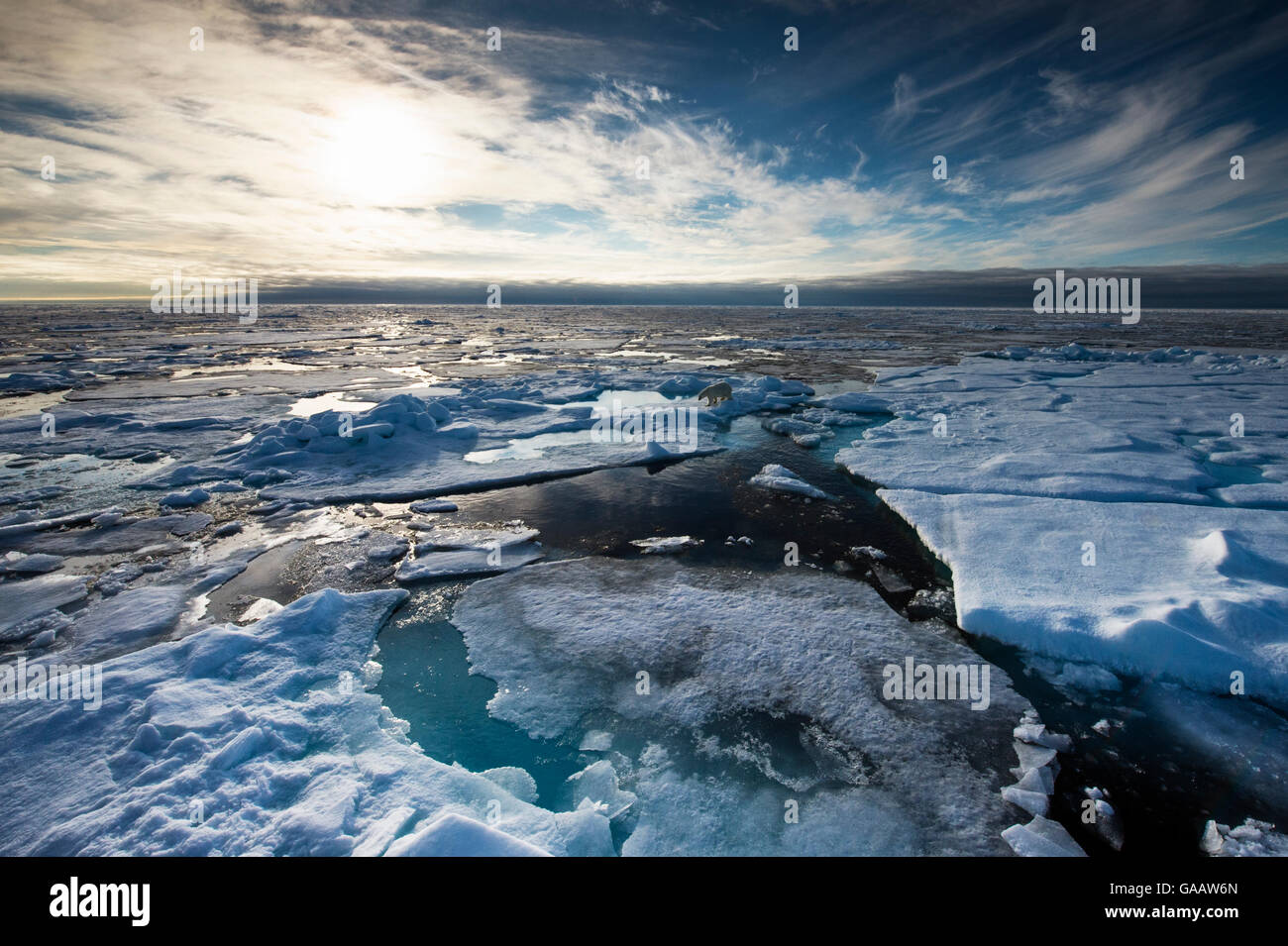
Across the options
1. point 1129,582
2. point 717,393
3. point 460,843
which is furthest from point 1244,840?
point 717,393

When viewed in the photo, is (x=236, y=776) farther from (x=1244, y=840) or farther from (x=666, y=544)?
(x=1244, y=840)

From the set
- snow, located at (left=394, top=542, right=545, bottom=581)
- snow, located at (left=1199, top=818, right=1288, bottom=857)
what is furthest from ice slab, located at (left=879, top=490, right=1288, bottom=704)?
snow, located at (left=394, top=542, right=545, bottom=581)

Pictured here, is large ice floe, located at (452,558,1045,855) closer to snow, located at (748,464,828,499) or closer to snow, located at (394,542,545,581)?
snow, located at (394,542,545,581)

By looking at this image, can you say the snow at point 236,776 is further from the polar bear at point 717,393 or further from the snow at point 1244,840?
Answer: the polar bear at point 717,393

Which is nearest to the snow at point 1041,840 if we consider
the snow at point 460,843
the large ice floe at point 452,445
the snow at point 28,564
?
the snow at point 460,843

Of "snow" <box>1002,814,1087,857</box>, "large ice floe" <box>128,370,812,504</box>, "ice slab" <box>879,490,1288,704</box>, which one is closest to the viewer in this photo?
"snow" <box>1002,814,1087,857</box>

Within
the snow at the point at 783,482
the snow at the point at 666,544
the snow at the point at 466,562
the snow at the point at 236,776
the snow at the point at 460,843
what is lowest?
the snow at the point at 236,776
